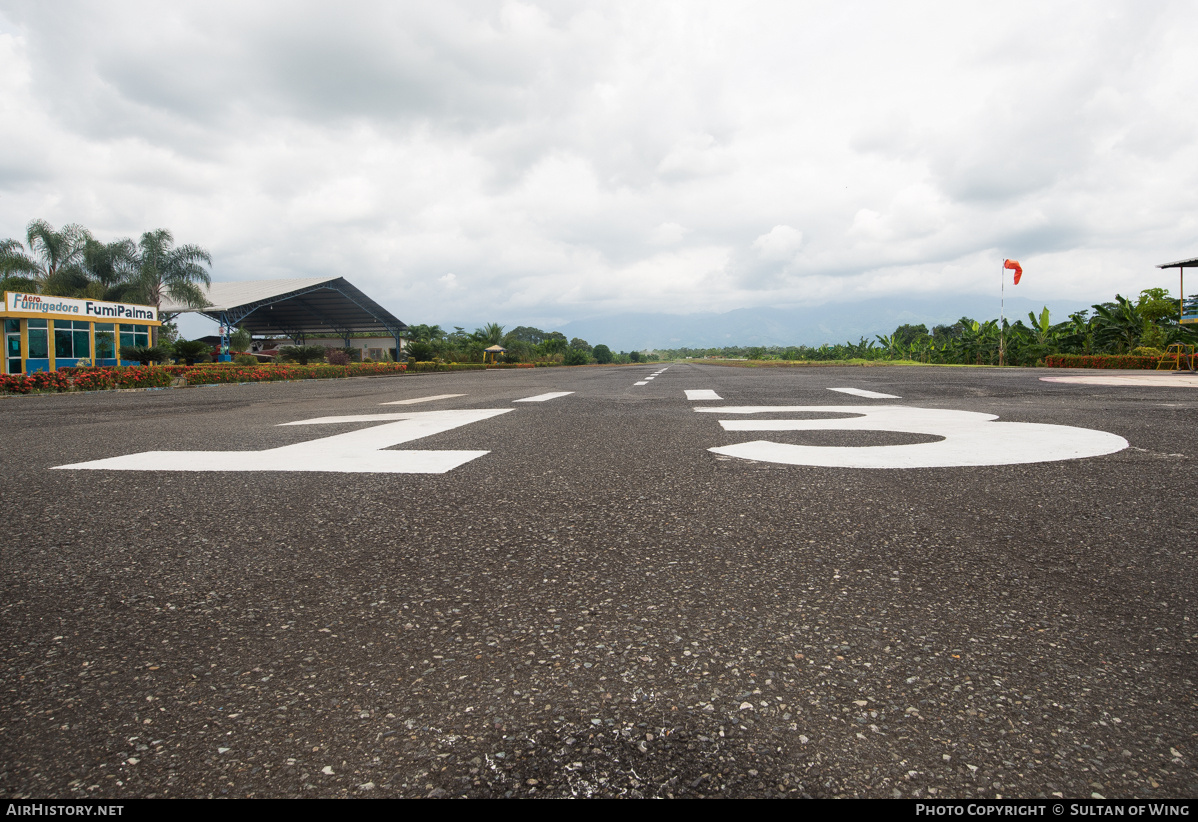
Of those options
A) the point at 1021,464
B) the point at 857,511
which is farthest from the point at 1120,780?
the point at 1021,464

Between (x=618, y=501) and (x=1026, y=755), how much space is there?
75.0 inches

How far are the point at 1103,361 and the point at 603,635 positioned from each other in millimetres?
28639

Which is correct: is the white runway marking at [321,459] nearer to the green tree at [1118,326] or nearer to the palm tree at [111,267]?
the green tree at [1118,326]

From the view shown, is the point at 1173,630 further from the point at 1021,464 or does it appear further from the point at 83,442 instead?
the point at 83,442

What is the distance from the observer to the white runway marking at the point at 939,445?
3754 mm

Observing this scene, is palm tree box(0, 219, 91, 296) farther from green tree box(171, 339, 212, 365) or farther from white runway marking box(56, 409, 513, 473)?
white runway marking box(56, 409, 513, 473)

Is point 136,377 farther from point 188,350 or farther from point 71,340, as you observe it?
point 188,350

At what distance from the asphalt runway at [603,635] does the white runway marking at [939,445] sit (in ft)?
1.40

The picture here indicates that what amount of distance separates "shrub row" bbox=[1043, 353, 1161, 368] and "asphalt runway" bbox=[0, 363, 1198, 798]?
79.0ft

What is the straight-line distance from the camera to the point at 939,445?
4.30 metres

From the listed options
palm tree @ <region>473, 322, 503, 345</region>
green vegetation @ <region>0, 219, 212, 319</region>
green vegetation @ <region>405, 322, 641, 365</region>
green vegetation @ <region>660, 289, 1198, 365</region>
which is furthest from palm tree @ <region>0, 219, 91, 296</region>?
green vegetation @ <region>660, 289, 1198, 365</region>

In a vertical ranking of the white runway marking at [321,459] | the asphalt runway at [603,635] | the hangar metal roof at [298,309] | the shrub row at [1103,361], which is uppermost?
the hangar metal roof at [298,309]

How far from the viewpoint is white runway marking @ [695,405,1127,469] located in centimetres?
375

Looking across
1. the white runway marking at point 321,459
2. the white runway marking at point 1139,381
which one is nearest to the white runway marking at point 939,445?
the white runway marking at point 321,459
